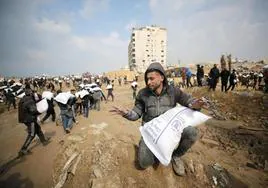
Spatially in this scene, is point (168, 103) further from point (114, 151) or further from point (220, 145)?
point (220, 145)

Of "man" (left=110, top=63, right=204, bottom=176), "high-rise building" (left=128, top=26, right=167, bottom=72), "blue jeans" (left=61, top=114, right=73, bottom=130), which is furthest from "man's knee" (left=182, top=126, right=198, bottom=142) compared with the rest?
"high-rise building" (left=128, top=26, right=167, bottom=72)

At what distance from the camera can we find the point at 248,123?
31.3 feet

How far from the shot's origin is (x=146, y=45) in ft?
223

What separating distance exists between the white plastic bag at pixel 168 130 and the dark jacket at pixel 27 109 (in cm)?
430

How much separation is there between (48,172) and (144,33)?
2688 inches

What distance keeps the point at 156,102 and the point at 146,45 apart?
223 feet

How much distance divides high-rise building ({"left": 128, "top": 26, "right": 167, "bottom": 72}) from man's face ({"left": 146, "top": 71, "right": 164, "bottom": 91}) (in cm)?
6260

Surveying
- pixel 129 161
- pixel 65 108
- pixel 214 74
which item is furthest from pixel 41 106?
pixel 214 74

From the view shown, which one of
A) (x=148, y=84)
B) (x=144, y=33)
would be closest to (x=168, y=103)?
(x=148, y=84)

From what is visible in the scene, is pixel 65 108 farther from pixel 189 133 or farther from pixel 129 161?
pixel 189 133

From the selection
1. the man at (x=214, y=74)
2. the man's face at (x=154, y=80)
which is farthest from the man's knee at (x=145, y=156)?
the man at (x=214, y=74)

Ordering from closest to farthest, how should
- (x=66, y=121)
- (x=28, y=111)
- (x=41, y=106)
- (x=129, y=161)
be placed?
(x=129, y=161), (x=28, y=111), (x=41, y=106), (x=66, y=121)

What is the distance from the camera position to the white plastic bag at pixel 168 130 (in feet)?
8.03

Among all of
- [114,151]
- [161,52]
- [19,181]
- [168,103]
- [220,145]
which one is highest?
[161,52]
